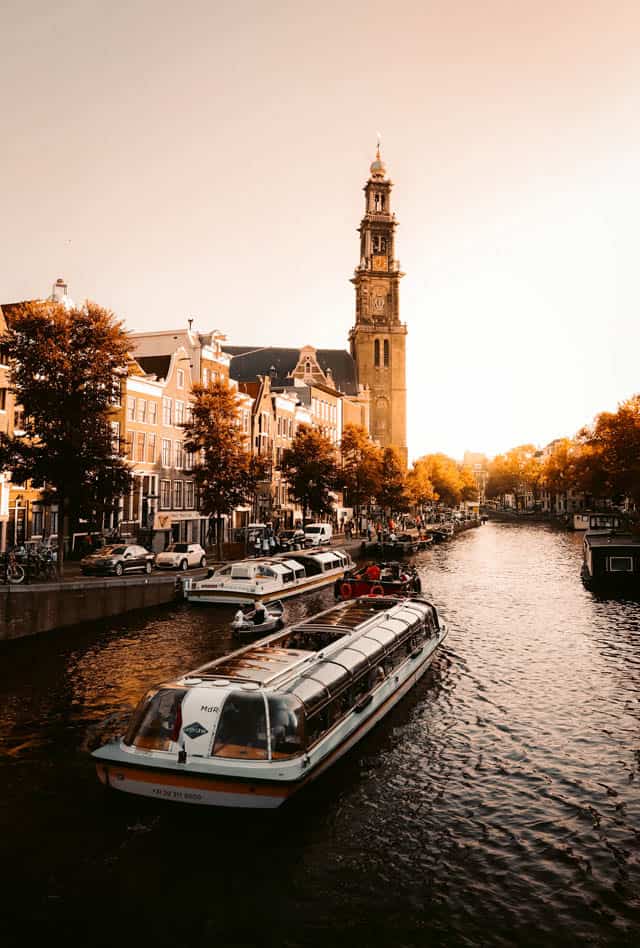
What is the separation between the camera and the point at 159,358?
202ft

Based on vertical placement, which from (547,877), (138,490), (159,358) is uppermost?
(159,358)

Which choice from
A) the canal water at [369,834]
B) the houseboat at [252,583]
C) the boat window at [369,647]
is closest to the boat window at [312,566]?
the houseboat at [252,583]

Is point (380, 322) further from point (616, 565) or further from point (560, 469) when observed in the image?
point (616, 565)

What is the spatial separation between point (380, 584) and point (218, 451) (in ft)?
57.2

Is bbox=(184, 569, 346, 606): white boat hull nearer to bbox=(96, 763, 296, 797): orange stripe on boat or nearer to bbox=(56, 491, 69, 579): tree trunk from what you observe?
bbox=(56, 491, 69, 579): tree trunk

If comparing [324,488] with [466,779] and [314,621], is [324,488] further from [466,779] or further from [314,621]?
[466,779]

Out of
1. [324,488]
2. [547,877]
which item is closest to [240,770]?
[547,877]

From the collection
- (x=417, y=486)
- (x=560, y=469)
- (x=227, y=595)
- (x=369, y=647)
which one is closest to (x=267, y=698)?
(x=369, y=647)

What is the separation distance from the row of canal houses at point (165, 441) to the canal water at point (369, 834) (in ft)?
73.3

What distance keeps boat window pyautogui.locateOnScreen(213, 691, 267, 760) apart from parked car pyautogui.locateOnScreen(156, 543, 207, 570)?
30986 mm

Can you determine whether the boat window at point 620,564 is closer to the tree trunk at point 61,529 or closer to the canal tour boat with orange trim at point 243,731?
the tree trunk at point 61,529

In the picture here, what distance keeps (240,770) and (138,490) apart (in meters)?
44.2

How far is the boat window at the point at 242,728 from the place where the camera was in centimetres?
1357

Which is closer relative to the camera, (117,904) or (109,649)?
(117,904)
